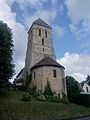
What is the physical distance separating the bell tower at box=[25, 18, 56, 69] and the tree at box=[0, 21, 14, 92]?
944 centimetres

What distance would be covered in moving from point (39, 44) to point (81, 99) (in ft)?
52.4

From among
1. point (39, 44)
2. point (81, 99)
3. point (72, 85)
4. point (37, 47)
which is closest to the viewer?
point (81, 99)

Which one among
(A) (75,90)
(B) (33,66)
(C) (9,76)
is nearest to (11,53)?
(C) (9,76)

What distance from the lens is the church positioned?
119ft

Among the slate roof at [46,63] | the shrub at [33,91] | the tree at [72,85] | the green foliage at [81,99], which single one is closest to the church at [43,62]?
the slate roof at [46,63]

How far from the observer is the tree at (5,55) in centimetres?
2883

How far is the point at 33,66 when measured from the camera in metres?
39.2

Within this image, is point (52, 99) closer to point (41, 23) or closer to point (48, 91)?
point (48, 91)

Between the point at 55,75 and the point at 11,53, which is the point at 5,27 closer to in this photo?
the point at 11,53

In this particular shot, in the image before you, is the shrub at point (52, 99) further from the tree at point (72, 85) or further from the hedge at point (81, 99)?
the tree at point (72, 85)

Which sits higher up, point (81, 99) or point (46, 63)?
point (46, 63)

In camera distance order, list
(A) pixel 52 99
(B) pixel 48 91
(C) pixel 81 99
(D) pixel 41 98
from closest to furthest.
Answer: (D) pixel 41 98
(A) pixel 52 99
(B) pixel 48 91
(C) pixel 81 99

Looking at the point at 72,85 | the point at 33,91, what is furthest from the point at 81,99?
the point at 72,85

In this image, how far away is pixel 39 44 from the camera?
140 ft
